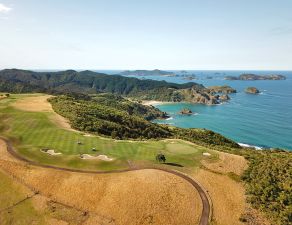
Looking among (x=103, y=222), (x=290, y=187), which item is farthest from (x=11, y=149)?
(x=290, y=187)

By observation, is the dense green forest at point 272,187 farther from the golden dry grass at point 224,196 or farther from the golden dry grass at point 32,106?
the golden dry grass at point 32,106

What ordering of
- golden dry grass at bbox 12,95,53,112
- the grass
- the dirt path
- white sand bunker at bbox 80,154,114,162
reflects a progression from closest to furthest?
the grass, the dirt path, white sand bunker at bbox 80,154,114,162, golden dry grass at bbox 12,95,53,112

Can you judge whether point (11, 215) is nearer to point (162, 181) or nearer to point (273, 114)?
point (162, 181)

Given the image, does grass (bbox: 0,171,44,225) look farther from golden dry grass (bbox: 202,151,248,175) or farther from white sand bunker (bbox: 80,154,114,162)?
golden dry grass (bbox: 202,151,248,175)

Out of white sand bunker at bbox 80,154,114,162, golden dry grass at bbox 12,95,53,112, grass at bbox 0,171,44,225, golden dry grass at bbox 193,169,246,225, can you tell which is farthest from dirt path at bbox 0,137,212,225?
golden dry grass at bbox 12,95,53,112

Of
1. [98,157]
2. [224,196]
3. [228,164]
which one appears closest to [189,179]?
[224,196]

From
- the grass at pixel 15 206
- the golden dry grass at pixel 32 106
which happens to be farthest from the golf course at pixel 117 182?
the golden dry grass at pixel 32 106
